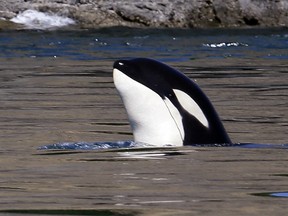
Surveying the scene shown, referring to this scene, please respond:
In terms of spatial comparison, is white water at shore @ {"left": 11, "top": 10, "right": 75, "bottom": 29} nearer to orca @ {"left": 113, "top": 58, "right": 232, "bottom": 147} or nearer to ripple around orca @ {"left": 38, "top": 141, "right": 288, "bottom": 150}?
ripple around orca @ {"left": 38, "top": 141, "right": 288, "bottom": 150}

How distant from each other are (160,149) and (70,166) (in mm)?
881

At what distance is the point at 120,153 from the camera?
7496mm

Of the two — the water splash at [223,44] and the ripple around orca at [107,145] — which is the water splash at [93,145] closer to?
the ripple around orca at [107,145]

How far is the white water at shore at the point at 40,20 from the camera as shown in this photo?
1048 inches

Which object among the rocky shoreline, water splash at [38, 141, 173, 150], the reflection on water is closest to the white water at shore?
the rocky shoreline

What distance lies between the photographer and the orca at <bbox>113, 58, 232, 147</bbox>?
764 centimetres

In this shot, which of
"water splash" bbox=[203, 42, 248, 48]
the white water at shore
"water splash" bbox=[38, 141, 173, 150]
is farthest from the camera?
the white water at shore

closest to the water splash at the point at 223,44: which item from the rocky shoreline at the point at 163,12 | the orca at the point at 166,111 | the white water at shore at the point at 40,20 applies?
the rocky shoreline at the point at 163,12

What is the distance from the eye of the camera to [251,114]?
34.4 feet

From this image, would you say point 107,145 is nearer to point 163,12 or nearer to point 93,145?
point 93,145

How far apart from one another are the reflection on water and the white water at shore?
8.43m

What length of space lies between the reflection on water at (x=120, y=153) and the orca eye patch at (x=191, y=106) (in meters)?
0.20

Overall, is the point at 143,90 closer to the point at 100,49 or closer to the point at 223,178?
the point at 223,178

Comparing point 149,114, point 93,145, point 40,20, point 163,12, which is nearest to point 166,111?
point 149,114
